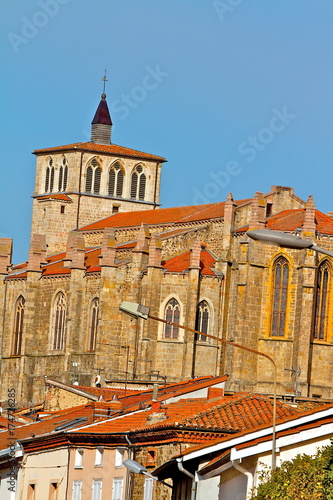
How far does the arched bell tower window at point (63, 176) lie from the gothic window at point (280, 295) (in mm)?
28638

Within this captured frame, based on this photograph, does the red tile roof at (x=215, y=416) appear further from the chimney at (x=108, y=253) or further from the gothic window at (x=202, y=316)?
the chimney at (x=108, y=253)

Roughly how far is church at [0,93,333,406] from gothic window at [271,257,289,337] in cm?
6

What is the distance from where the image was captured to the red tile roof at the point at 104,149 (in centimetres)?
11481

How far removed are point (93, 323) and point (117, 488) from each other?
57.8 m

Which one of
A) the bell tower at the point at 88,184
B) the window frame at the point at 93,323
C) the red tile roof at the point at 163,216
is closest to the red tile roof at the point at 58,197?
the bell tower at the point at 88,184

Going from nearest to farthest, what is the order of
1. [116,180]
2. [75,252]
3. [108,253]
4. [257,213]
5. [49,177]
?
[257,213]
[108,253]
[75,252]
[116,180]
[49,177]

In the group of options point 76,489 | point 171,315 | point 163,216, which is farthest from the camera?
point 163,216

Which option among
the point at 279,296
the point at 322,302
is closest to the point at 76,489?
the point at 322,302

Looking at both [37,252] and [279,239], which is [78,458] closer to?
[279,239]

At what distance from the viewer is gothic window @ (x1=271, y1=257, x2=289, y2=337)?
296ft

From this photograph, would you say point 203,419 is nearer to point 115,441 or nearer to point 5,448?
point 115,441

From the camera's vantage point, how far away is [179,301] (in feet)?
303

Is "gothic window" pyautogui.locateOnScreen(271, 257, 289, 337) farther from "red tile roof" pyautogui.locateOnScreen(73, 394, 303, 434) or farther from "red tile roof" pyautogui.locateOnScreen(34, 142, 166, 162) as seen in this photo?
"red tile roof" pyautogui.locateOnScreen(73, 394, 303, 434)

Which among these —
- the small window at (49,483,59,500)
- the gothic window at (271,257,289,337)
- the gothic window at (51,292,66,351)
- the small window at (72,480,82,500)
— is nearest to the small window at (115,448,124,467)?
the small window at (72,480,82,500)
